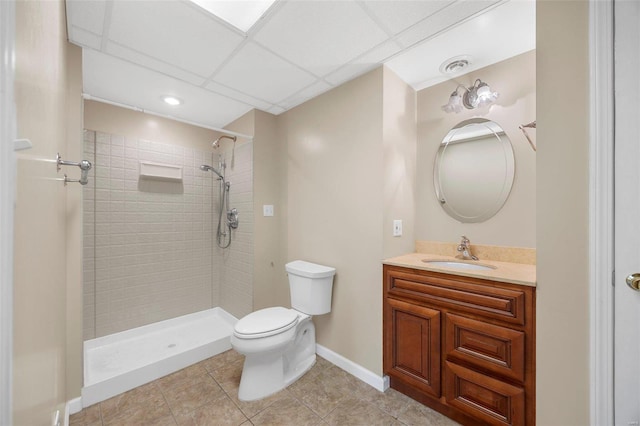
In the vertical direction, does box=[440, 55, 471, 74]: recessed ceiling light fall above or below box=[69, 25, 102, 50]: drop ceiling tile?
below

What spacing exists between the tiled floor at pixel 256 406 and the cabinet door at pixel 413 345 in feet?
0.59

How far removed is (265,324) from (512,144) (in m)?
2.06

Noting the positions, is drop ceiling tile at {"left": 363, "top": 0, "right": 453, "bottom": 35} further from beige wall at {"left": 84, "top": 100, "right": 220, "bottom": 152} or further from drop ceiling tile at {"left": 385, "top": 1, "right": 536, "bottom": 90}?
beige wall at {"left": 84, "top": 100, "right": 220, "bottom": 152}

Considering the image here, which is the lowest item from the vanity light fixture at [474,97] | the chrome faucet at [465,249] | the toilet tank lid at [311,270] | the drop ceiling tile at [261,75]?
the toilet tank lid at [311,270]

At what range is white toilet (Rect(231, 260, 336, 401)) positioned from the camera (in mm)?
1633

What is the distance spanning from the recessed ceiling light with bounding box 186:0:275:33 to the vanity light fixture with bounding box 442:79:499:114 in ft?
4.21

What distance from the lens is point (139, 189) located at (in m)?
2.56

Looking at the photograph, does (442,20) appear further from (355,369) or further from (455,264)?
(355,369)

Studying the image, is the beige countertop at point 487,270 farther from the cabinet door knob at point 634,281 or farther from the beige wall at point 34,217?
the beige wall at point 34,217

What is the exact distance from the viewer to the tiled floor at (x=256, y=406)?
4.82 feet

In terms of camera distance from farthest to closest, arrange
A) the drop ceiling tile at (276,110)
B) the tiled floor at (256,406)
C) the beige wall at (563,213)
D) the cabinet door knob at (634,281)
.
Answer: the drop ceiling tile at (276,110) → the tiled floor at (256,406) → the beige wall at (563,213) → the cabinet door knob at (634,281)

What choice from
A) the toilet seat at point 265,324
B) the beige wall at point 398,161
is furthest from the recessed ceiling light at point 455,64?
the toilet seat at point 265,324

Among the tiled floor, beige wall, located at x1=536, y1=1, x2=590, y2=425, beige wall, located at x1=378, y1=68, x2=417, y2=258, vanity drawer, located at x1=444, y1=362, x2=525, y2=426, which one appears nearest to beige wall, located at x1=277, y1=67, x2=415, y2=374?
beige wall, located at x1=378, y1=68, x2=417, y2=258

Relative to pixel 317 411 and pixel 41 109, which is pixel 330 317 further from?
pixel 41 109
